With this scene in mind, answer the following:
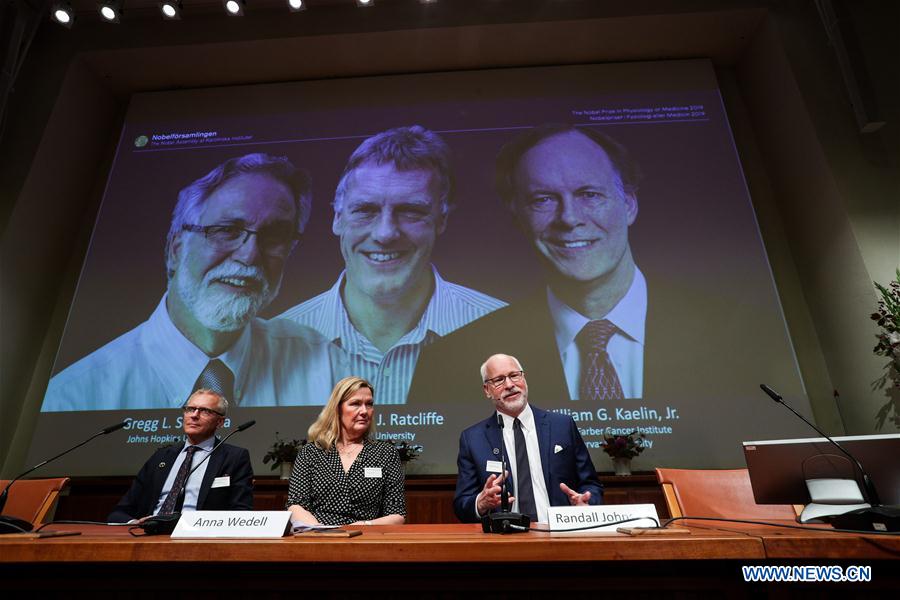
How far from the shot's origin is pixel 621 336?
3.89m

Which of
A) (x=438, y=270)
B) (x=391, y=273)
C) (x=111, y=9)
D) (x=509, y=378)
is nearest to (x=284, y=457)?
(x=391, y=273)

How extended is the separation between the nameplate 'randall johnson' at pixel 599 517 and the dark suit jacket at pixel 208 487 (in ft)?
5.31

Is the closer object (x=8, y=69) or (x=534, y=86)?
(x=8, y=69)

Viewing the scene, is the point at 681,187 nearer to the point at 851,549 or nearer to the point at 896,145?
the point at 896,145

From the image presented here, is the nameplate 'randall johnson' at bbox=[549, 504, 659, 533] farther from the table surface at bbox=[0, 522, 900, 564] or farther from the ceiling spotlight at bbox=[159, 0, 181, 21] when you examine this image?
the ceiling spotlight at bbox=[159, 0, 181, 21]

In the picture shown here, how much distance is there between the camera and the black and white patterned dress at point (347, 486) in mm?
2320

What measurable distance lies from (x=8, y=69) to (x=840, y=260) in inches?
252

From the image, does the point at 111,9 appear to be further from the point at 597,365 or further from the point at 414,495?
the point at 597,365

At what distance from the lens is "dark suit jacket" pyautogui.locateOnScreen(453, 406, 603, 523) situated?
234 cm

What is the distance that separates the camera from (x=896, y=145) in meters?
4.03

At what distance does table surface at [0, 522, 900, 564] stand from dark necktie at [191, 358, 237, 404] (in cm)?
279

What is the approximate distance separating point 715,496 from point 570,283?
2.09 m

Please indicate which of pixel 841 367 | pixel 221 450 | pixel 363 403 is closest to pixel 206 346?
pixel 221 450

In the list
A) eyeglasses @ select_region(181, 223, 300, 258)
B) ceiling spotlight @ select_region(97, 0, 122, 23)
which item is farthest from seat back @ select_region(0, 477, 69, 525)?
ceiling spotlight @ select_region(97, 0, 122, 23)
